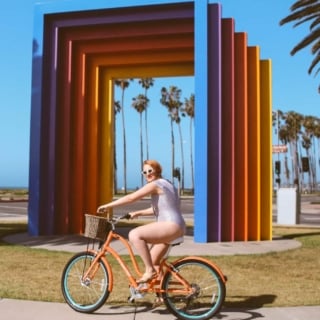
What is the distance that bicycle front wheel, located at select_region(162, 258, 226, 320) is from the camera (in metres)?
5.34

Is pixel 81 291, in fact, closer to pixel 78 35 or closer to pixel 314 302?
pixel 314 302

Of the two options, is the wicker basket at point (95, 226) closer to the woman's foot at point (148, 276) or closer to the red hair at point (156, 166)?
the woman's foot at point (148, 276)

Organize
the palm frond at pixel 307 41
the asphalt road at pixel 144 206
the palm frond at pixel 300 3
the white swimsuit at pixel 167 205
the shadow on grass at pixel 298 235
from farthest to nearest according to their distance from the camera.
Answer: the palm frond at pixel 307 41, the palm frond at pixel 300 3, the asphalt road at pixel 144 206, the shadow on grass at pixel 298 235, the white swimsuit at pixel 167 205

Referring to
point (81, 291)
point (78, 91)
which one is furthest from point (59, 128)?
point (81, 291)

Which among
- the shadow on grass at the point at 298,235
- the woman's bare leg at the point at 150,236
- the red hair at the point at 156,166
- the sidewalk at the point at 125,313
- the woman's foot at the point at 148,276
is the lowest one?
the shadow on grass at the point at 298,235

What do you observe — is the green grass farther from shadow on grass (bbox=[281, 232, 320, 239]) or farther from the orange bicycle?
shadow on grass (bbox=[281, 232, 320, 239])

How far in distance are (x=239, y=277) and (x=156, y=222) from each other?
3184 millimetres

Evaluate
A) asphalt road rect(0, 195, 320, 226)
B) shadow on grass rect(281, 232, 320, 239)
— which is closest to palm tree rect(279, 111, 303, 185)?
asphalt road rect(0, 195, 320, 226)

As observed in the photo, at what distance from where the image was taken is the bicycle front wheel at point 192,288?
5.34 m

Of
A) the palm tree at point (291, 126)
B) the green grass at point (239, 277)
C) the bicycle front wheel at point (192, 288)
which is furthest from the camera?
the palm tree at point (291, 126)

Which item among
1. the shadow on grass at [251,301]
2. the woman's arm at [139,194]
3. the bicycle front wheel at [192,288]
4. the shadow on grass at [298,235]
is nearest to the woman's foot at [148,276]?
the bicycle front wheel at [192,288]

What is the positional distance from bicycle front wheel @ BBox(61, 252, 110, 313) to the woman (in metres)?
0.49

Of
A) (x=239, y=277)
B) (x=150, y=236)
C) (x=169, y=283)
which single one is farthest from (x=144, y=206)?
(x=150, y=236)

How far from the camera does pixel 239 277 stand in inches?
319
